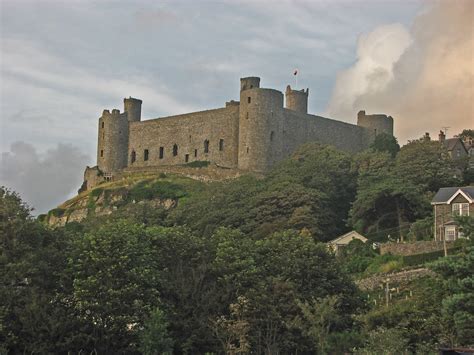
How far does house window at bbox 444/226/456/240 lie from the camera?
5381 cm

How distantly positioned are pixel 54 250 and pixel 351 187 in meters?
37.0

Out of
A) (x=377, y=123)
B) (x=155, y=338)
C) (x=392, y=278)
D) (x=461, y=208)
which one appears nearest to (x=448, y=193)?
(x=461, y=208)

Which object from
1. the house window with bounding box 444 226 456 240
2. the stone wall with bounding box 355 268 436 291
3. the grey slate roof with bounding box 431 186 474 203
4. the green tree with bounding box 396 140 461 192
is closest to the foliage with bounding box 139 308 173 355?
the stone wall with bounding box 355 268 436 291

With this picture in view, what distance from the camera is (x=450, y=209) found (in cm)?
5494

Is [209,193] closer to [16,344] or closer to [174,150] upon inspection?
[174,150]

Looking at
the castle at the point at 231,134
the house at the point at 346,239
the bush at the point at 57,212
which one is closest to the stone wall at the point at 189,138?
the castle at the point at 231,134

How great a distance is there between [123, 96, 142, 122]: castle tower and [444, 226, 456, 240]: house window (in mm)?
47791

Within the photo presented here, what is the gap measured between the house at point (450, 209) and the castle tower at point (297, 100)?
3173cm

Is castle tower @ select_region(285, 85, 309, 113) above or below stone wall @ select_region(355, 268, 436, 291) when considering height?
above

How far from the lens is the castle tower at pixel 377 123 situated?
90800 millimetres

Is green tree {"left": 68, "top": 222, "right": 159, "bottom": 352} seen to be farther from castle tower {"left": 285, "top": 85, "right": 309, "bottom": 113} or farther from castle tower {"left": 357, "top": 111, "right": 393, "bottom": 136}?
castle tower {"left": 357, "top": 111, "right": 393, "bottom": 136}

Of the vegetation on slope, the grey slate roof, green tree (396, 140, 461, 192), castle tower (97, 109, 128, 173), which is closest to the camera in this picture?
the vegetation on slope

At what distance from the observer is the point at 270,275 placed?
131 ft

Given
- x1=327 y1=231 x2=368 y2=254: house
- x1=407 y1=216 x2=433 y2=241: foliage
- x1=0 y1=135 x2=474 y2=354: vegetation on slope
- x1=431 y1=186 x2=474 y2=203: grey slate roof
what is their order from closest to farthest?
x1=0 y1=135 x2=474 y2=354: vegetation on slope < x1=431 y1=186 x2=474 y2=203: grey slate roof < x1=407 y1=216 x2=433 y2=241: foliage < x1=327 y1=231 x2=368 y2=254: house
